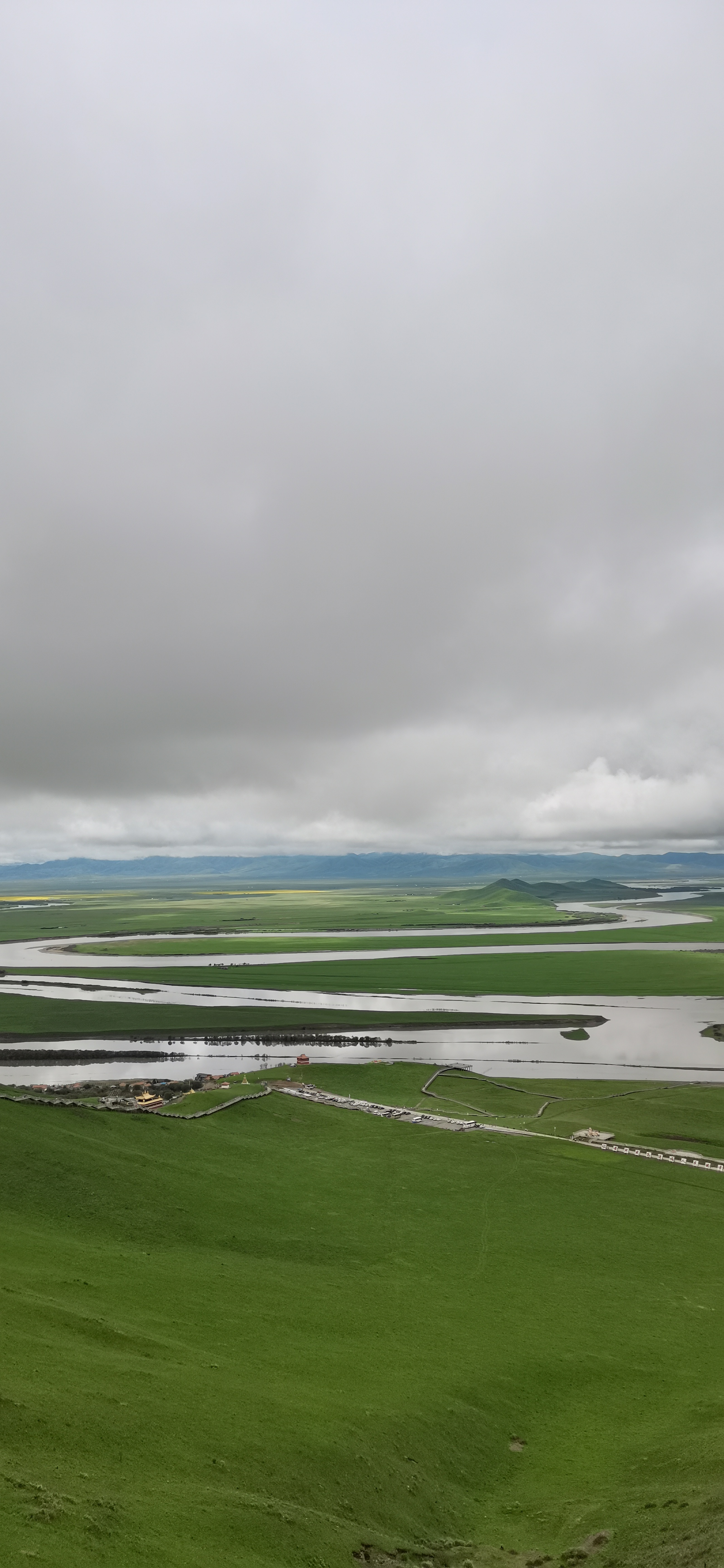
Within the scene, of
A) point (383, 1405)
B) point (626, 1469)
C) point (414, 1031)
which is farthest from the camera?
point (414, 1031)

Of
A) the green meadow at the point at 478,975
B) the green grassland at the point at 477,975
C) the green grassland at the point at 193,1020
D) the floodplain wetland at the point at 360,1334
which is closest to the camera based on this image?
the floodplain wetland at the point at 360,1334

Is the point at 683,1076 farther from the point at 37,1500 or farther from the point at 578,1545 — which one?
the point at 37,1500

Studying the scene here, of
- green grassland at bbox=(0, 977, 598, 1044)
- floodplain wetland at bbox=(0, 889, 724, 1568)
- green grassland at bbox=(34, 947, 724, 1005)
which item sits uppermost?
floodplain wetland at bbox=(0, 889, 724, 1568)

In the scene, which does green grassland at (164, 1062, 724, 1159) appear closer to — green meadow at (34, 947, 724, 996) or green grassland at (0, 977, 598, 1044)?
green grassland at (0, 977, 598, 1044)

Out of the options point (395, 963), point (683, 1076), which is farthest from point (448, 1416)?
point (395, 963)

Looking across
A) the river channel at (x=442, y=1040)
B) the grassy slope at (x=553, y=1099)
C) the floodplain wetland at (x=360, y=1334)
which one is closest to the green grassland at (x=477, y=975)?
the river channel at (x=442, y=1040)

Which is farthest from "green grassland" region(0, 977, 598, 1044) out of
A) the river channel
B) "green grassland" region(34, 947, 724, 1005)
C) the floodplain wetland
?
the floodplain wetland

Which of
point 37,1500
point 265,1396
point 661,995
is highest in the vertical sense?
point 37,1500

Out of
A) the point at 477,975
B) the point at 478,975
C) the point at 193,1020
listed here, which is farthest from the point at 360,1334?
the point at 478,975

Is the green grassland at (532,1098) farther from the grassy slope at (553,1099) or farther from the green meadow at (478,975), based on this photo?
the green meadow at (478,975)
